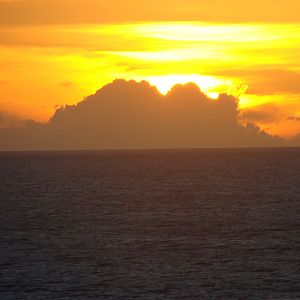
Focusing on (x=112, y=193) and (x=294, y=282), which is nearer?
(x=294, y=282)

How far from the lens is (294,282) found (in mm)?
54438

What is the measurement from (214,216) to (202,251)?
30.8m

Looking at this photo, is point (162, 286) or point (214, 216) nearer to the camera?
point (162, 286)

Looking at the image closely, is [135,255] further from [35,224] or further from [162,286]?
[35,224]

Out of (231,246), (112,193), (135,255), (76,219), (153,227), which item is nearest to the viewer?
(135,255)

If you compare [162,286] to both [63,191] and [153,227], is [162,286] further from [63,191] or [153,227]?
[63,191]

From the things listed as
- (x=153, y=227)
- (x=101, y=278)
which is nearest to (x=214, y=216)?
(x=153, y=227)

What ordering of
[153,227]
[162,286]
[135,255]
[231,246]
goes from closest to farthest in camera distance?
[162,286], [135,255], [231,246], [153,227]

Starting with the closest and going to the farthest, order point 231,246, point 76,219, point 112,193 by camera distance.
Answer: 1. point 231,246
2. point 76,219
3. point 112,193

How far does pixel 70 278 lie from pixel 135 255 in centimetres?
1110

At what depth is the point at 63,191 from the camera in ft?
494

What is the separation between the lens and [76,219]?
97625mm

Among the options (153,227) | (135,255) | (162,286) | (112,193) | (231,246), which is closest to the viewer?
(162,286)

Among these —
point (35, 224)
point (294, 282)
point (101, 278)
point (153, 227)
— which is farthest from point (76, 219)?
point (294, 282)
